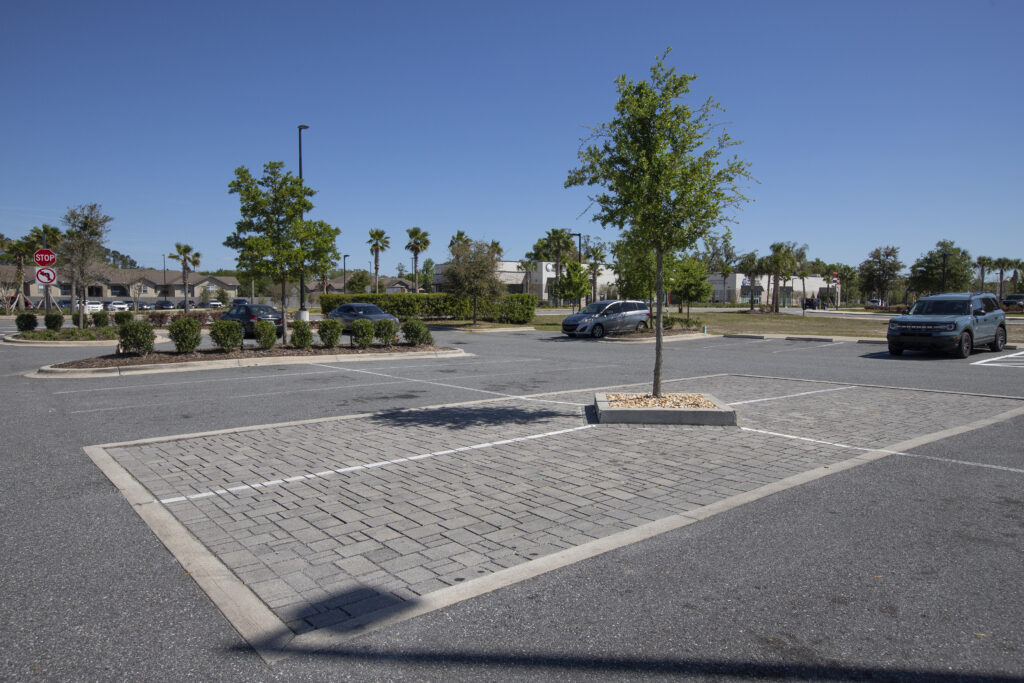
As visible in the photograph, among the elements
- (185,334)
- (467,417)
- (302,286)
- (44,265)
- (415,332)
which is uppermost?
Answer: (44,265)

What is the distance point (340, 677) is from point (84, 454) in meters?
5.53

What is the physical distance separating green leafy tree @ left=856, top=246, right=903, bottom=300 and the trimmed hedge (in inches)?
1947

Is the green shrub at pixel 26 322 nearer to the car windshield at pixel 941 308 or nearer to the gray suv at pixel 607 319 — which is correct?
the gray suv at pixel 607 319

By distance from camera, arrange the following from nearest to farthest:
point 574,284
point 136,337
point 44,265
A: point 136,337, point 44,265, point 574,284

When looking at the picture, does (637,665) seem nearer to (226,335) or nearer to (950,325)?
(226,335)

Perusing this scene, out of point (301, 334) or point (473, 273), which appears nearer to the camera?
point (301, 334)

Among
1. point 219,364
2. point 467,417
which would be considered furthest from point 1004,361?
point 219,364

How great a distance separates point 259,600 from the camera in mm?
3617

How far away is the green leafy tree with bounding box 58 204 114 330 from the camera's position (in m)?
25.8

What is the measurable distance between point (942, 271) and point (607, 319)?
1718 inches

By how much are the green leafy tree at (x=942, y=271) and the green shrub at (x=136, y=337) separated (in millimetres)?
61141

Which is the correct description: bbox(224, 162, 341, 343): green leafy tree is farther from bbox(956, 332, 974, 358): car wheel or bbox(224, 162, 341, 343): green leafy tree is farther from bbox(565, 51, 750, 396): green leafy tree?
bbox(956, 332, 974, 358): car wheel

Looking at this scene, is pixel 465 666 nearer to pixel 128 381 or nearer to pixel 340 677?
pixel 340 677

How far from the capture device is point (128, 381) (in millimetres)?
12867
